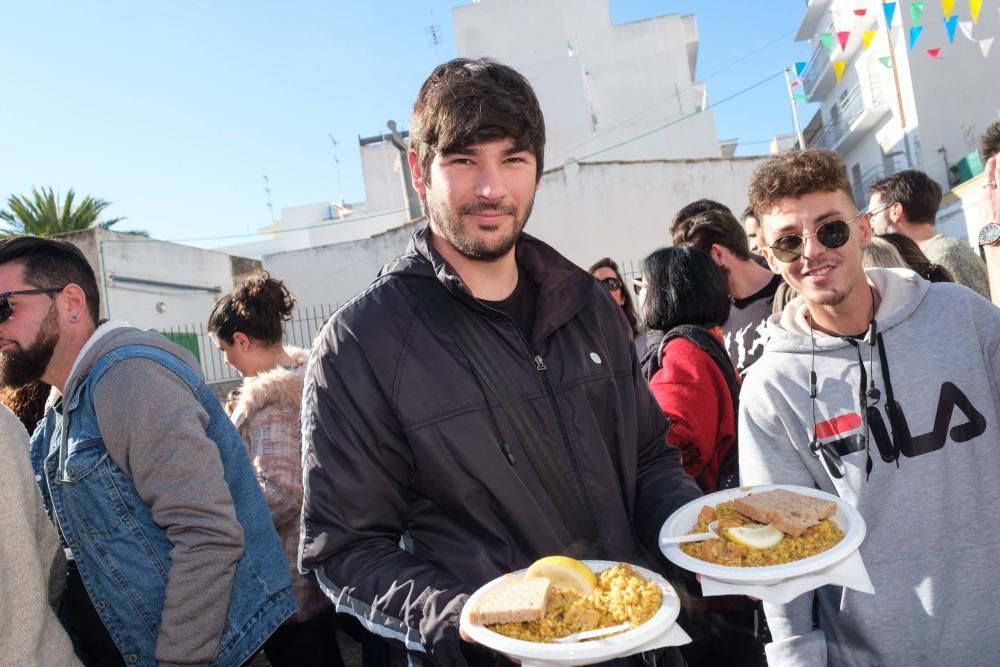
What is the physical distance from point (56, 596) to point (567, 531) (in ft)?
7.06

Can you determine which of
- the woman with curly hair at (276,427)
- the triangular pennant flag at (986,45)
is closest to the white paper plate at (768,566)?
the woman with curly hair at (276,427)

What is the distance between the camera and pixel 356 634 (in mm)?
3969

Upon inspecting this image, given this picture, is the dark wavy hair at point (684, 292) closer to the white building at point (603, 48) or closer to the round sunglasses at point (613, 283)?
the round sunglasses at point (613, 283)

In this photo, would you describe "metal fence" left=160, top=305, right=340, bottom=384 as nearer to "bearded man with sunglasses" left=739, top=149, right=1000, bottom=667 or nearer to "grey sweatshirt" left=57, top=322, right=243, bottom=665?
"grey sweatshirt" left=57, top=322, right=243, bottom=665

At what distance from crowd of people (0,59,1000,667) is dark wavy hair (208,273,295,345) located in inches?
48.9

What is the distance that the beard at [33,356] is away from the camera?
2787 mm

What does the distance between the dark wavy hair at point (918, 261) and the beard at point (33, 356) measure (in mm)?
4129

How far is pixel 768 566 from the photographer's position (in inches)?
67.4

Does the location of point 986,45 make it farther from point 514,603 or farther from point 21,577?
point 21,577

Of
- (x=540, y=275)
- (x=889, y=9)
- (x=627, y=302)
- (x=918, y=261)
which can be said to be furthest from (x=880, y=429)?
(x=889, y=9)

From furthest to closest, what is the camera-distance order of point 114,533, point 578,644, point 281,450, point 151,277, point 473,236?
point 151,277 → point 281,450 → point 114,533 → point 473,236 → point 578,644

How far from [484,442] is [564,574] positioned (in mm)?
405

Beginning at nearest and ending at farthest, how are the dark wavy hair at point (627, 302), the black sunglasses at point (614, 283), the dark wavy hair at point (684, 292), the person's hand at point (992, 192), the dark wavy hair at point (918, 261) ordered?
the person's hand at point (992, 192)
the dark wavy hair at point (684, 292)
the dark wavy hair at point (918, 261)
the dark wavy hair at point (627, 302)
the black sunglasses at point (614, 283)

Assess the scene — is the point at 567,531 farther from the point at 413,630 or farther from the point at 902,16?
the point at 902,16
